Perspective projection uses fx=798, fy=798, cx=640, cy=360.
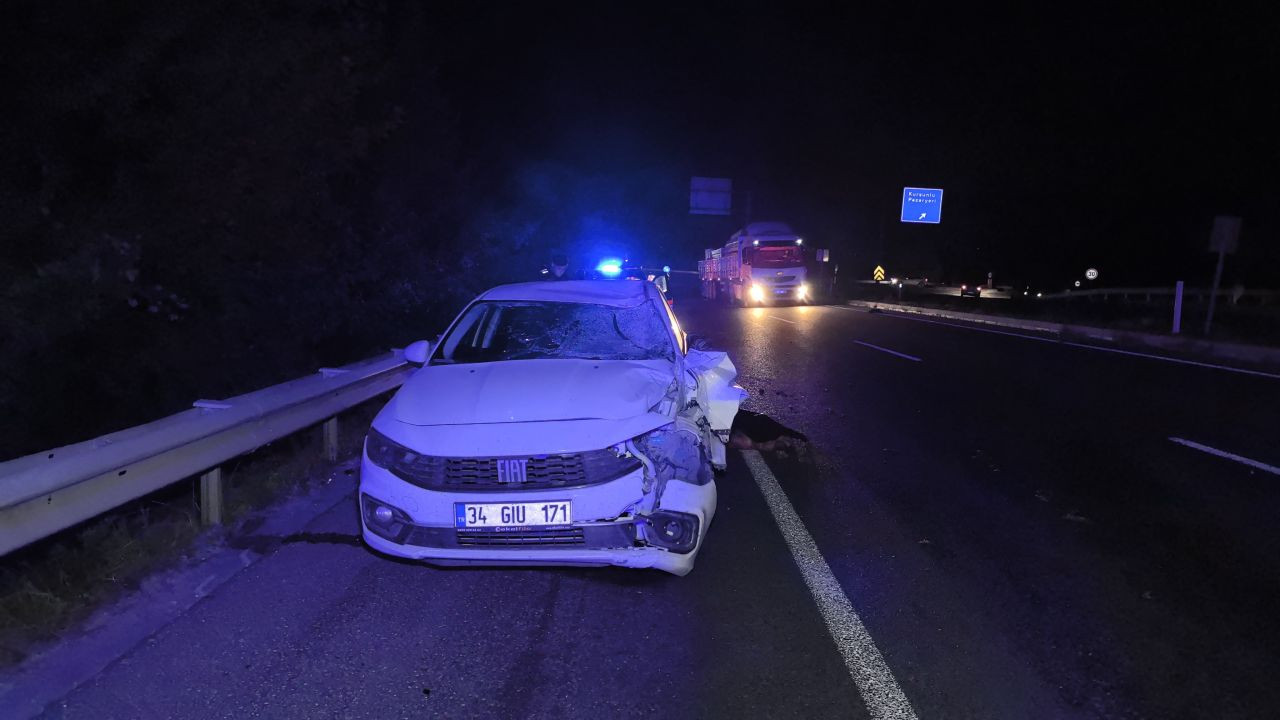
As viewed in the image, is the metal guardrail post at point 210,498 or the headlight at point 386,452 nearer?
the headlight at point 386,452

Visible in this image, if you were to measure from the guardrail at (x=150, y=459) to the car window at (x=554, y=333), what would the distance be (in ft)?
4.30

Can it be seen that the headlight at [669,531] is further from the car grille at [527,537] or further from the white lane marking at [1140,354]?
the white lane marking at [1140,354]

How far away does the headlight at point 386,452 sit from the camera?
14.0 feet

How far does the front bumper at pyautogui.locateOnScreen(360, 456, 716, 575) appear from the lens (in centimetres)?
399

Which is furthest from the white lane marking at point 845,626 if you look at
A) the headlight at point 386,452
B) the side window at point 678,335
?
the headlight at point 386,452

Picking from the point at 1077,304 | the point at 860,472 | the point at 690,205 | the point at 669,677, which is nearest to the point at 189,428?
the point at 669,677

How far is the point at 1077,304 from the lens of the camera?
1062 inches

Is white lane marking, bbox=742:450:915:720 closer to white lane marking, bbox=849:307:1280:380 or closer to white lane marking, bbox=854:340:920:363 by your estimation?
white lane marking, bbox=854:340:920:363

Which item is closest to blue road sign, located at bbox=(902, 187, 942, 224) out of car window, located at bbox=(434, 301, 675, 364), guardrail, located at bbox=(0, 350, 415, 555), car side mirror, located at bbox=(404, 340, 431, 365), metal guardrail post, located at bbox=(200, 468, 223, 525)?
car window, located at bbox=(434, 301, 675, 364)

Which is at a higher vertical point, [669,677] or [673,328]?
[673,328]

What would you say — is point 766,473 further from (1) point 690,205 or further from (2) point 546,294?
(1) point 690,205

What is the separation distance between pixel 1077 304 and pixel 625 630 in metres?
27.6

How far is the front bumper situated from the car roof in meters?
2.31

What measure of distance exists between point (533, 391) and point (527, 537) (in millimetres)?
924
